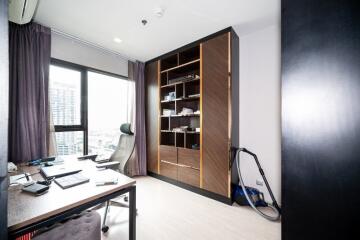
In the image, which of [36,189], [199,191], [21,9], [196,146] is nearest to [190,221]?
[199,191]

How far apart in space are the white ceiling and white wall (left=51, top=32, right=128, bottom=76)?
0.61ft

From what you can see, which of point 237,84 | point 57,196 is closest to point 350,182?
point 57,196

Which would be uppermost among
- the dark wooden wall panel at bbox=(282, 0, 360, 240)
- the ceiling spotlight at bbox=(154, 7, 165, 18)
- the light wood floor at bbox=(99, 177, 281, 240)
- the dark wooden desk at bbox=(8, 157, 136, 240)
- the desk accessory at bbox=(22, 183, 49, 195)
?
the ceiling spotlight at bbox=(154, 7, 165, 18)

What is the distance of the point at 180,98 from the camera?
2.95 metres

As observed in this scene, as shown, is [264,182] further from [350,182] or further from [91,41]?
[91,41]

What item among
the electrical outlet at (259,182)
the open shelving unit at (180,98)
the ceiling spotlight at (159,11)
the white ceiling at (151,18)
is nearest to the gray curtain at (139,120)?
the open shelving unit at (180,98)

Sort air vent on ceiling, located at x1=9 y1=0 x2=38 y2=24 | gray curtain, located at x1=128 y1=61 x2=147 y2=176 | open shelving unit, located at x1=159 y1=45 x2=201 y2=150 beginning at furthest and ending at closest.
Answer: gray curtain, located at x1=128 y1=61 x2=147 y2=176 < open shelving unit, located at x1=159 y1=45 x2=201 y2=150 < air vent on ceiling, located at x1=9 y1=0 x2=38 y2=24

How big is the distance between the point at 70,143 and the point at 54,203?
2.23 m

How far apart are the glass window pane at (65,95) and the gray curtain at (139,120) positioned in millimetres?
1123

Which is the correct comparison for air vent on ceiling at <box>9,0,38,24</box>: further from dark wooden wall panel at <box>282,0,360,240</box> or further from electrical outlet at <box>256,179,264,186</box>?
electrical outlet at <box>256,179,264,186</box>

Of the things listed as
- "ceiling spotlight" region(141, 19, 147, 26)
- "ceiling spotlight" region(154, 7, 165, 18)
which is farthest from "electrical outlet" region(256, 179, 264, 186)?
"ceiling spotlight" region(141, 19, 147, 26)

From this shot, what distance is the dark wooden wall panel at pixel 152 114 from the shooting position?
3430 mm

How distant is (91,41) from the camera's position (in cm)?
276

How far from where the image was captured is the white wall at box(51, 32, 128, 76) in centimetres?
249
